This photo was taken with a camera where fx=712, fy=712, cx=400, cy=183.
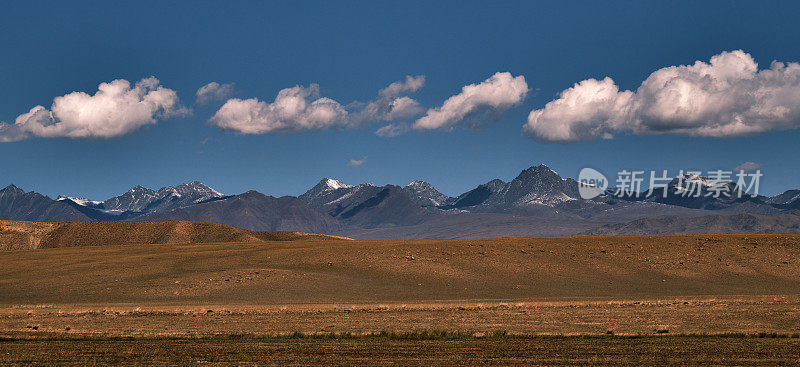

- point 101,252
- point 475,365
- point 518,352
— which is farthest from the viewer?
point 101,252

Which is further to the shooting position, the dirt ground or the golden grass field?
the golden grass field

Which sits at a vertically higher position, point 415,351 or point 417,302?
point 415,351

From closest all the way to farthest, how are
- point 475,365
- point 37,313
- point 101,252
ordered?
point 475,365 < point 37,313 < point 101,252

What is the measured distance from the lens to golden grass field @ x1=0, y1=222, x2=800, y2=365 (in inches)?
1227

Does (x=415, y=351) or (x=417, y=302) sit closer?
(x=415, y=351)

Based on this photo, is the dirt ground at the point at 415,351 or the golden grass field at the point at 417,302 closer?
the dirt ground at the point at 415,351

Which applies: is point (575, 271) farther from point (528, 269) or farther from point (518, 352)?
point (518, 352)


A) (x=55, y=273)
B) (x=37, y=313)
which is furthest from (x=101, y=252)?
(x=37, y=313)

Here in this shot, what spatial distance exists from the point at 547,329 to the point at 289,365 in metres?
17.1

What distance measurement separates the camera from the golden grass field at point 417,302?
3116 cm

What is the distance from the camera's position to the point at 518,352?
3045cm

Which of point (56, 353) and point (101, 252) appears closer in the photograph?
point (56, 353)

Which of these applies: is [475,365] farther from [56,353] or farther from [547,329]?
[56,353]

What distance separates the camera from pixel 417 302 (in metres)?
63.1
